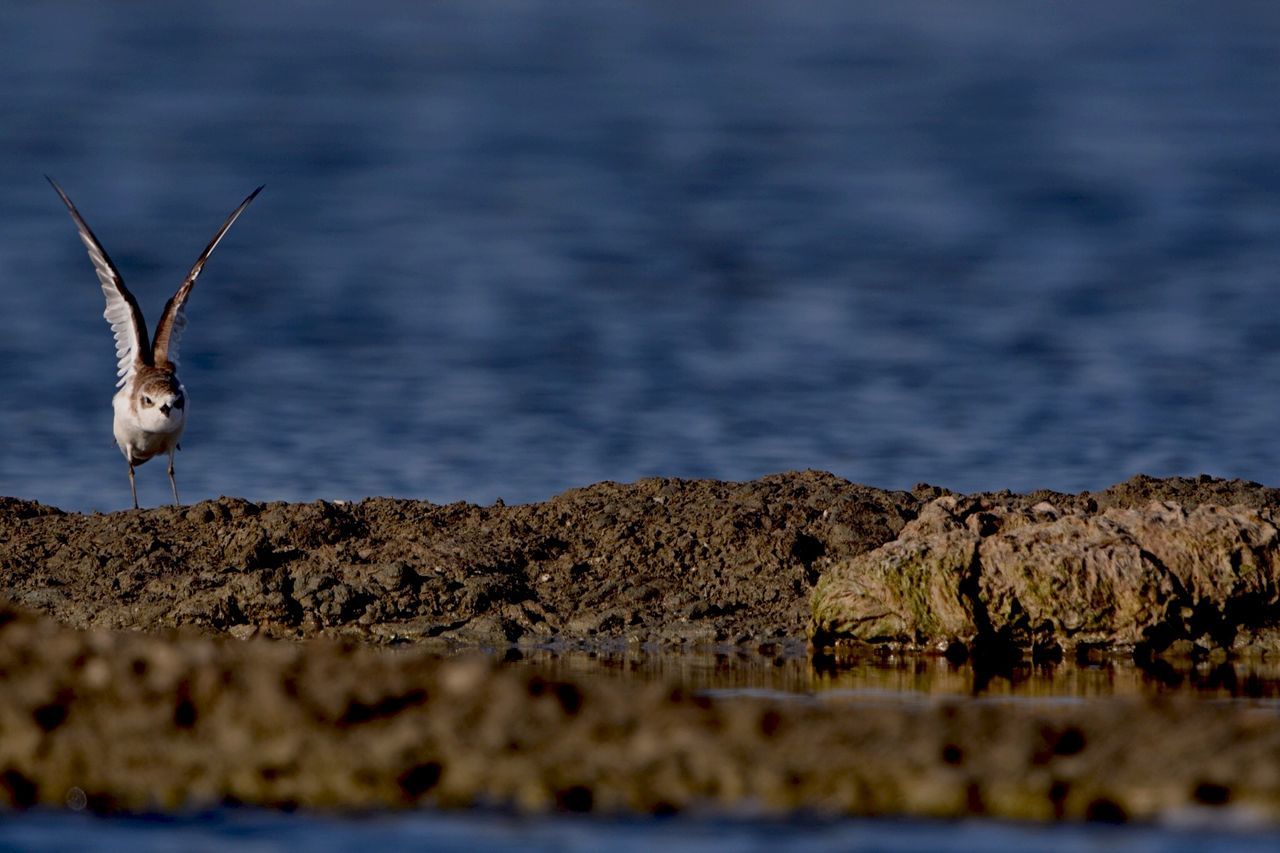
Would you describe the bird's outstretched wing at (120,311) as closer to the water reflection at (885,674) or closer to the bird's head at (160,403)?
the bird's head at (160,403)

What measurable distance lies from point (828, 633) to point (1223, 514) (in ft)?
8.33

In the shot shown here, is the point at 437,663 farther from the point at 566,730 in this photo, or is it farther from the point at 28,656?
the point at 28,656

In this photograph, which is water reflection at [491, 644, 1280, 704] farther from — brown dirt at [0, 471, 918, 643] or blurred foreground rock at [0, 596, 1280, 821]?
blurred foreground rock at [0, 596, 1280, 821]

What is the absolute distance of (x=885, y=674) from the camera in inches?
328

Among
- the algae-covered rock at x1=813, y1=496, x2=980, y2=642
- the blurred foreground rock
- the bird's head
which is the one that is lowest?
the blurred foreground rock

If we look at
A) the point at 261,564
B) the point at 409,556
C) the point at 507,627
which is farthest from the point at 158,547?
the point at 507,627

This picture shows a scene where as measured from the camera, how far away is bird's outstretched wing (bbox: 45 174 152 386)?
54.2ft

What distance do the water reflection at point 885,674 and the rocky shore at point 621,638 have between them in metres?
0.38

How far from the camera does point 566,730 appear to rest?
480 centimetres

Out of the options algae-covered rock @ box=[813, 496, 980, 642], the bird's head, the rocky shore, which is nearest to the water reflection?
algae-covered rock @ box=[813, 496, 980, 642]

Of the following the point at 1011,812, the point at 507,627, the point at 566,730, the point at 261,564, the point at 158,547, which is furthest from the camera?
the point at 158,547

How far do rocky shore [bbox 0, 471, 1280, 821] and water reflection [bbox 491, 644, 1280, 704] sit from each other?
1.24 ft

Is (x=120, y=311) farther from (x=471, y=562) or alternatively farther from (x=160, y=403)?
(x=471, y=562)

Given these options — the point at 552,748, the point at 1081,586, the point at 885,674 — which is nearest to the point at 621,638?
the point at 885,674
